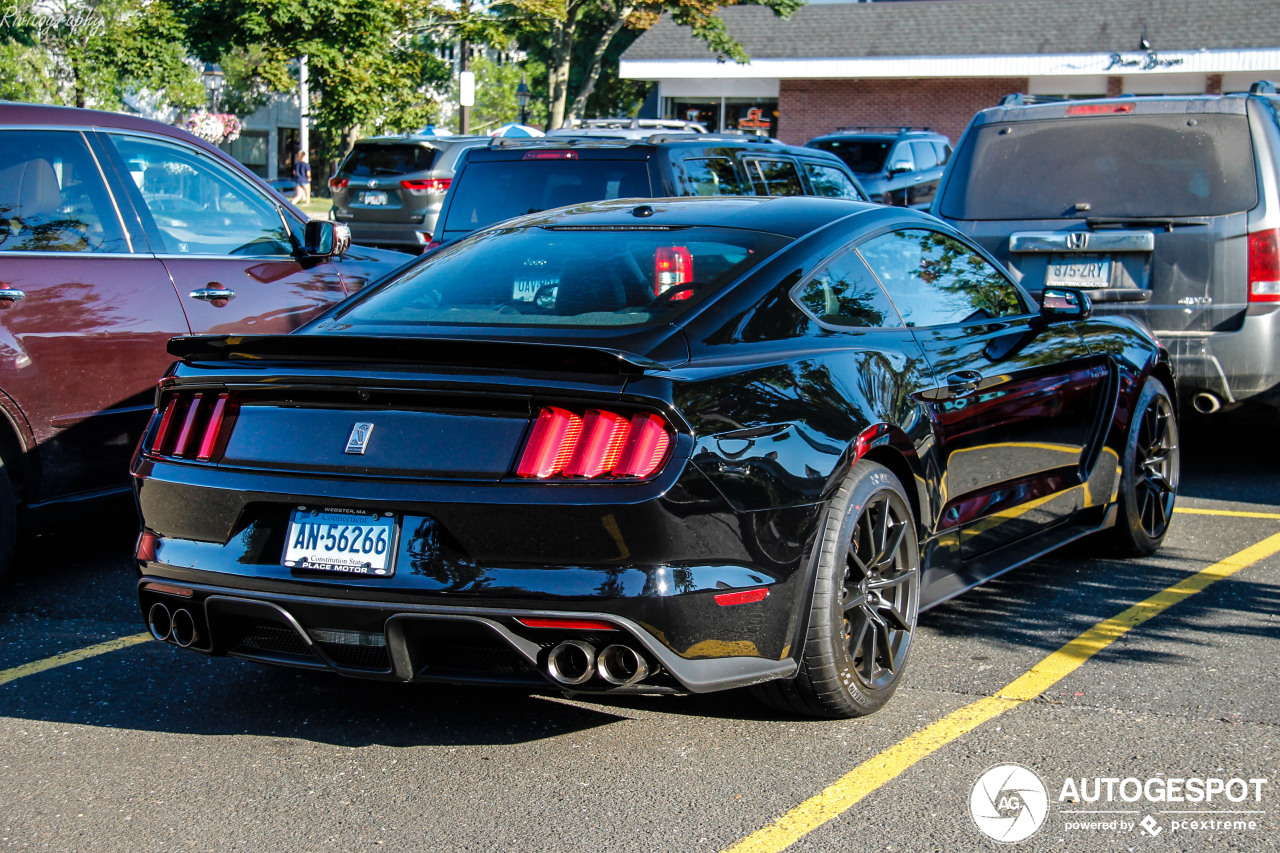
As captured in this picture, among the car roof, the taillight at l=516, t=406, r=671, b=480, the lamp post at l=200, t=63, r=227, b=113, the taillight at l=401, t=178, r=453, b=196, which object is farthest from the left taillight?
the lamp post at l=200, t=63, r=227, b=113

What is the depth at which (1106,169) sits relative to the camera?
7.59 meters

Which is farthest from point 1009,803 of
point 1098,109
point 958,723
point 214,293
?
point 1098,109

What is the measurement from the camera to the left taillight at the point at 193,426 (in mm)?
3734

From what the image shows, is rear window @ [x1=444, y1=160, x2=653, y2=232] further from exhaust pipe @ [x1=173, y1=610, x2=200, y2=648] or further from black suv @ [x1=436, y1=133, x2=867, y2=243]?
exhaust pipe @ [x1=173, y1=610, x2=200, y2=648]

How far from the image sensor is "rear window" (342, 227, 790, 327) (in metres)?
3.97

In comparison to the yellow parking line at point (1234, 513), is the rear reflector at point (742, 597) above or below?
above

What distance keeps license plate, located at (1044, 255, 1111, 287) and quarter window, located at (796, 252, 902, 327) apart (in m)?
3.38

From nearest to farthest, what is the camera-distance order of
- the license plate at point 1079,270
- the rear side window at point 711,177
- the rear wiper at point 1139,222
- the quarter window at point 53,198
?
the quarter window at point 53,198
the rear wiper at point 1139,222
the license plate at point 1079,270
the rear side window at point 711,177

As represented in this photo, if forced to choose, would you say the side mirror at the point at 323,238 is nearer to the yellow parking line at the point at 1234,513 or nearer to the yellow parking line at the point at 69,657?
the yellow parking line at the point at 69,657

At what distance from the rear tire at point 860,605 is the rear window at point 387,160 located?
14.5 meters

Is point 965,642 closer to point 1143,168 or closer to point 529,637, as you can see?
point 529,637

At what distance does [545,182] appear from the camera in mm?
8625

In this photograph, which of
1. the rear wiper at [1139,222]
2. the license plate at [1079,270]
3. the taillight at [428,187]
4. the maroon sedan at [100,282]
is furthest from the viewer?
the taillight at [428,187]

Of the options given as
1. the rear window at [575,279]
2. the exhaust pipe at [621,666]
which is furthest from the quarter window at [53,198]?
the exhaust pipe at [621,666]
